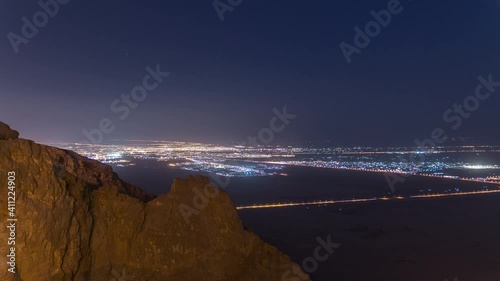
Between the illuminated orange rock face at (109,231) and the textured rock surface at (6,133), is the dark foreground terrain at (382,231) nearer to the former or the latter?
the illuminated orange rock face at (109,231)

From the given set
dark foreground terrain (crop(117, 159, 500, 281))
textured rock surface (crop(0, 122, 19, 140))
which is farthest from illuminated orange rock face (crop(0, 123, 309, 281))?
dark foreground terrain (crop(117, 159, 500, 281))

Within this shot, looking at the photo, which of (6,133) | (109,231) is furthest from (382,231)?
(6,133)

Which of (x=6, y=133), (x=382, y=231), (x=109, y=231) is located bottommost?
(x=382, y=231)

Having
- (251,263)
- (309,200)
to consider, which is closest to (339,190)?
(309,200)

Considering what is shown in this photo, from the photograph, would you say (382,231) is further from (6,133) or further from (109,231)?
(6,133)

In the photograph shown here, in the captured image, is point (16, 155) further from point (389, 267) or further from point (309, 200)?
point (309, 200)

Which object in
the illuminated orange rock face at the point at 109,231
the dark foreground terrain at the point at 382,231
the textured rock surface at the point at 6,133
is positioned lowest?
the dark foreground terrain at the point at 382,231

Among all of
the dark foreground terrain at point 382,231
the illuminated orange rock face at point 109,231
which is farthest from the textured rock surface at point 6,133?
the dark foreground terrain at point 382,231

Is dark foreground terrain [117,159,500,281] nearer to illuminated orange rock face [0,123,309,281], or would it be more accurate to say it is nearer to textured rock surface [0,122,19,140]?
illuminated orange rock face [0,123,309,281]
